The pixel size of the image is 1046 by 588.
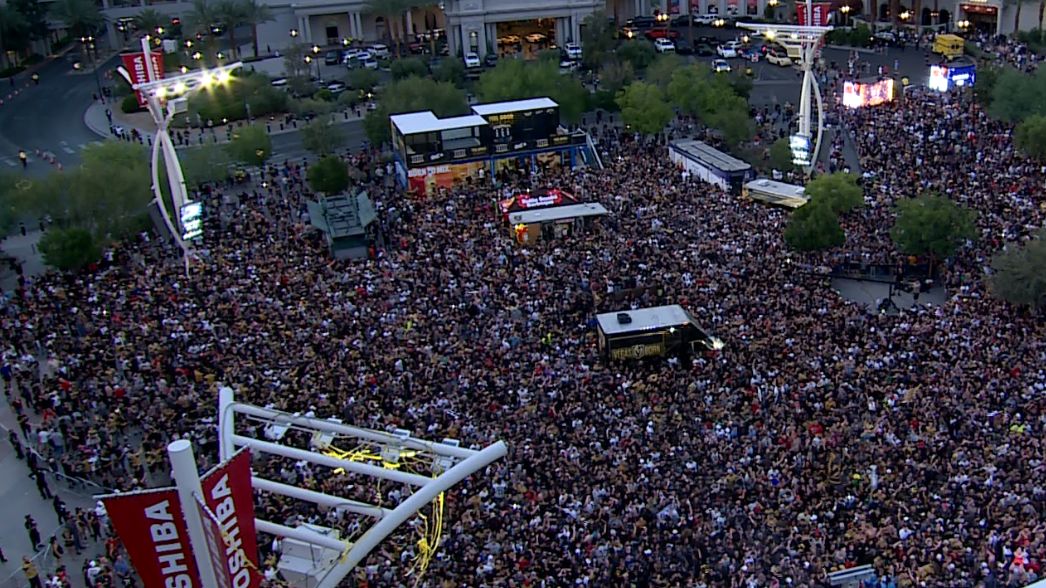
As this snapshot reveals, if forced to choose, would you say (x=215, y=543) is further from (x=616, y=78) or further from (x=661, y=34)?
(x=661, y=34)

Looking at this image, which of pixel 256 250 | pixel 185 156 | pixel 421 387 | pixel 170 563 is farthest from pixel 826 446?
pixel 185 156

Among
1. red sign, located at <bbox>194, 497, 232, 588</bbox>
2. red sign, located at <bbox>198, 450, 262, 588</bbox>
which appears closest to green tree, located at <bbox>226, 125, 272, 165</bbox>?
red sign, located at <bbox>198, 450, 262, 588</bbox>

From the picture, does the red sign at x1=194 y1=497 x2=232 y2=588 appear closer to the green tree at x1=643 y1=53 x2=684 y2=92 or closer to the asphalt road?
the green tree at x1=643 y1=53 x2=684 y2=92

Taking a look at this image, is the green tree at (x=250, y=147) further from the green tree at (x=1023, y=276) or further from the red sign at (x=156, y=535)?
the red sign at (x=156, y=535)

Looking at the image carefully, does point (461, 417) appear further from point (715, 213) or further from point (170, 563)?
point (715, 213)

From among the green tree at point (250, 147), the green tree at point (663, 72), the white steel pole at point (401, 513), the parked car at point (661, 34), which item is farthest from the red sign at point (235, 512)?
the parked car at point (661, 34)

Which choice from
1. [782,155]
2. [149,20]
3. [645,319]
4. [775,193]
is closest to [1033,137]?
[782,155]

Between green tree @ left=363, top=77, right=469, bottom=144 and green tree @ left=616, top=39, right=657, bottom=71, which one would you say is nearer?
green tree @ left=363, top=77, right=469, bottom=144
